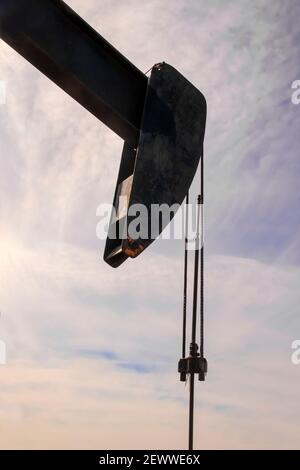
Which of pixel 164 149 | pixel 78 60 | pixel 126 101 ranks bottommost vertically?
pixel 164 149

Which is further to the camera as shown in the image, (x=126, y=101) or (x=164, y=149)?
(x=126, y=101)

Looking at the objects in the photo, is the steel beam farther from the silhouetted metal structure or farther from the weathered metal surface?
the weathered metal surface

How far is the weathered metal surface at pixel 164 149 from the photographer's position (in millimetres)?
3637

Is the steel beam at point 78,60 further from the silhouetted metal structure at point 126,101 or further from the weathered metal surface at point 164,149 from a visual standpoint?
the weathered metal surface at point 164,149

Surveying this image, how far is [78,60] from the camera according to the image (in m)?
4.11

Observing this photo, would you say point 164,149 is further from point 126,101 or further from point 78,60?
point 78,60

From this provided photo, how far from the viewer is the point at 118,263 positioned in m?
3.96

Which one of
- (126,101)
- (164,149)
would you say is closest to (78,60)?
(126,101)

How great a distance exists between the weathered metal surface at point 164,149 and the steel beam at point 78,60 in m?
0.28

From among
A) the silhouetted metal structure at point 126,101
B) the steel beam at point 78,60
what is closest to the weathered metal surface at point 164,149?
the silhouetted metal structure at point 126,101

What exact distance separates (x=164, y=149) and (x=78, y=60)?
1007mm

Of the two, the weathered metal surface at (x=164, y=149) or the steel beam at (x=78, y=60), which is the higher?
the steel beam at (x=78, y=60)
